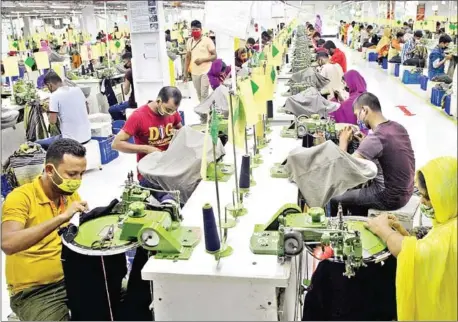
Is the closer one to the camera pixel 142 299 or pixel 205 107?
pixel 142 299

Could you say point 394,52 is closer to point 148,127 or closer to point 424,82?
point 424,82

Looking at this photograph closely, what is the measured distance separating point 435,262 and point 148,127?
2.92 m

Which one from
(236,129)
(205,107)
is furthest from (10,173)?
(236,129)

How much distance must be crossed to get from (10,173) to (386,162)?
10.1ft

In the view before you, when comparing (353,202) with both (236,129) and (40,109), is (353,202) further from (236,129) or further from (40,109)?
(40,109)

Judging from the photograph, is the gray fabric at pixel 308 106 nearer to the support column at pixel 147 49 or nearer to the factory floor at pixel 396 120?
the factory floor at pixel 396 120

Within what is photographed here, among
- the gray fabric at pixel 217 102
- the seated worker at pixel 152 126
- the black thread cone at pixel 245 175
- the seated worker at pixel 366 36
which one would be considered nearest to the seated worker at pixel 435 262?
the black thread cone at pixel 245 175

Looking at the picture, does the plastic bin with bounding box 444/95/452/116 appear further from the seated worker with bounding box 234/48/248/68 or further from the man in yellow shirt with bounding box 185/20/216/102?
the man in yellow shirt with bounding box 185/20/216/102

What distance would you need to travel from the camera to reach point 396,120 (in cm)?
832

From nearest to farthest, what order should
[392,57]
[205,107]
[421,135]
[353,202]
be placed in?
[353,202] < [205,107] < [421,135] < [392,57]

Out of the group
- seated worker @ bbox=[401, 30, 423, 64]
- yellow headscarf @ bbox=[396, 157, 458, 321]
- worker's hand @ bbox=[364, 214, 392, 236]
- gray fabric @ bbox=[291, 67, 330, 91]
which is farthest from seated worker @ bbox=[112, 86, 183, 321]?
seated worker @ bbox=[401, 30, 423, 64]

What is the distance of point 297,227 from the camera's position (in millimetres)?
2152

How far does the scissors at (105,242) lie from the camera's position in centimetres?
215

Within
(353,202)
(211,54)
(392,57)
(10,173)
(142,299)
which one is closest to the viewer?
(142,299)
